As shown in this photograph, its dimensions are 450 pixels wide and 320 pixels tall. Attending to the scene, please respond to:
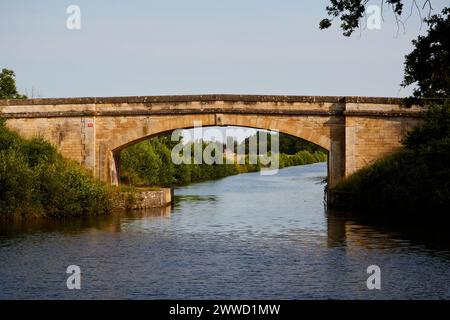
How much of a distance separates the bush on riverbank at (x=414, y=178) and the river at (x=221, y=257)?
1.62 meters

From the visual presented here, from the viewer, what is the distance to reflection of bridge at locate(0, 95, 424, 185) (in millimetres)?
28234

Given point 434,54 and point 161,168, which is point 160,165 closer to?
point 161,168

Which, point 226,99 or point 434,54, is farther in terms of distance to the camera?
point 226,99

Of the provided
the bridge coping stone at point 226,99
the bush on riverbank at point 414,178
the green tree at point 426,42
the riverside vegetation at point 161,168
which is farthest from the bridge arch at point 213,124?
the green tree at point 426,42

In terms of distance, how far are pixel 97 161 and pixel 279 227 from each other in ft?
32.9

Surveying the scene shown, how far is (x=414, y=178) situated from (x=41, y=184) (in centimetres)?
1247

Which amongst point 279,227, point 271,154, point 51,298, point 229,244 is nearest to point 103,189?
point 279,227

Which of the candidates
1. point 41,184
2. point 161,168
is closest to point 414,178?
point 41,184

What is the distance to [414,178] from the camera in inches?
939

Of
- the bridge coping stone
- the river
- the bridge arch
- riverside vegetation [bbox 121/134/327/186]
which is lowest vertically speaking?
the river

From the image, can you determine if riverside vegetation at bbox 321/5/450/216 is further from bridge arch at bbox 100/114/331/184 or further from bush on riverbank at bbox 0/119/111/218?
bush on riverbank at bbox 0/119/111/218

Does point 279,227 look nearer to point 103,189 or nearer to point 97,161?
point 103,189

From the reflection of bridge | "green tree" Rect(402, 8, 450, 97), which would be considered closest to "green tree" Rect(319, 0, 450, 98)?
"green tree" Rect(402, 8, 450, 97)

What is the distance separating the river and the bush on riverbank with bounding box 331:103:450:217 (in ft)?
5.32
